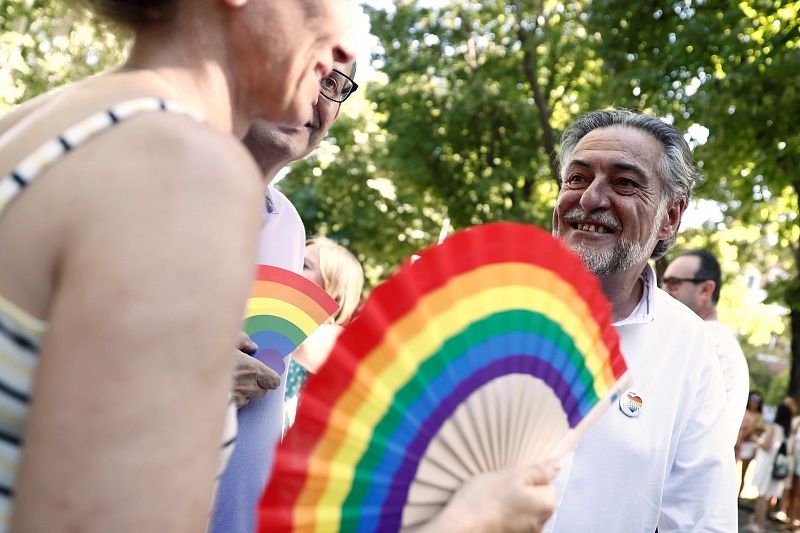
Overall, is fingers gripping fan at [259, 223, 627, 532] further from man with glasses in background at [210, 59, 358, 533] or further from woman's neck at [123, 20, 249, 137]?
man with glasses in background at [210, 59, 358, 533]

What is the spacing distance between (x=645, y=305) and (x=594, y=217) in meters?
0.36

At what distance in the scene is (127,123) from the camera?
78 centimetres

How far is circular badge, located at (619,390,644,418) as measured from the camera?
7.22ft

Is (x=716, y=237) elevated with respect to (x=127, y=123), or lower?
elevated

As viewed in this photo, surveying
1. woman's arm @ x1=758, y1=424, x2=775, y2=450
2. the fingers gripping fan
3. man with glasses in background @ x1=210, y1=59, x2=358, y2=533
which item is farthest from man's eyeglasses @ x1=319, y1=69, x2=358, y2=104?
woman's arm @ x1=758, y1=424, x2=775, y2=450

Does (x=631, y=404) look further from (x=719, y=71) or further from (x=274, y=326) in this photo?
(x=719, y=71)

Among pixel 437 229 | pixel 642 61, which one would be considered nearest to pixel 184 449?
pixel 642 61

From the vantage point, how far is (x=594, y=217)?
2646 mm

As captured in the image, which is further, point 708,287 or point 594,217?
point 708,287

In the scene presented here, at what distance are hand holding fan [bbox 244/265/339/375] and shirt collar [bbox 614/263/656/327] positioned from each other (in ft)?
3.12

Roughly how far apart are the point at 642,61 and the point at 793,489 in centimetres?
652

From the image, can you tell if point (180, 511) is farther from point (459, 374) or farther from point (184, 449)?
point (459, 374)

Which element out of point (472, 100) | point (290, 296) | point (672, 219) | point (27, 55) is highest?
point (472, 100)

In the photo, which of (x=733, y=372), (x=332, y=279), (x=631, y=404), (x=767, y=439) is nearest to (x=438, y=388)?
(x=631, y=404)
